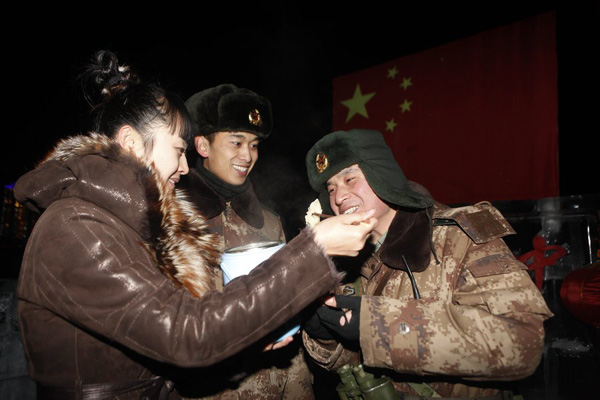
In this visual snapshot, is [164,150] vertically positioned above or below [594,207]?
above

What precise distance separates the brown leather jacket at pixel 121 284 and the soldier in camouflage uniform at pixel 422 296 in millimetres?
719

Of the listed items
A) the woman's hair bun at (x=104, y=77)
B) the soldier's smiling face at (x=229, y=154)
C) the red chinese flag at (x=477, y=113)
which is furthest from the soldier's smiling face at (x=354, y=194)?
the red chinese flag at (x=477, y=113)

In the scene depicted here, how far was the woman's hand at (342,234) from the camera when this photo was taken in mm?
1443

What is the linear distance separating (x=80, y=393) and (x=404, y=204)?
2.01 m

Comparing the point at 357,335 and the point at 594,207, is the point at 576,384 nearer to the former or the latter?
the point at 594,207

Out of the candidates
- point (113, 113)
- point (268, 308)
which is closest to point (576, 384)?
point (268, 308)

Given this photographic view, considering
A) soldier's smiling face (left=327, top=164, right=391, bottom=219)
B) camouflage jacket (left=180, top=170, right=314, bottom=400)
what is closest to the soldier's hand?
camouflage jacket (left=180, top=170, right=314, bottom=400)

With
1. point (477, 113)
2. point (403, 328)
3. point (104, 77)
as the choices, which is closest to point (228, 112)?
point (104, 77)

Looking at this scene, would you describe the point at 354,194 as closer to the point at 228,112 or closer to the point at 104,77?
the point at 228,112

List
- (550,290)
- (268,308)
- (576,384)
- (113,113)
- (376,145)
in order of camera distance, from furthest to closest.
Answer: (550,290) < (576,384) < (376,145) < (113,113) < (268,308)

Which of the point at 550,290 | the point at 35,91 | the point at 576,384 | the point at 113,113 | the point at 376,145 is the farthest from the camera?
the point at 35,91

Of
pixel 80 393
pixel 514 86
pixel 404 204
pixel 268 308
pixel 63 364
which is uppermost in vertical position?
pixel 514 86

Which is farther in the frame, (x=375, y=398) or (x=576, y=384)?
(x=576, y=384)

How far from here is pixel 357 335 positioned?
6.39ft
